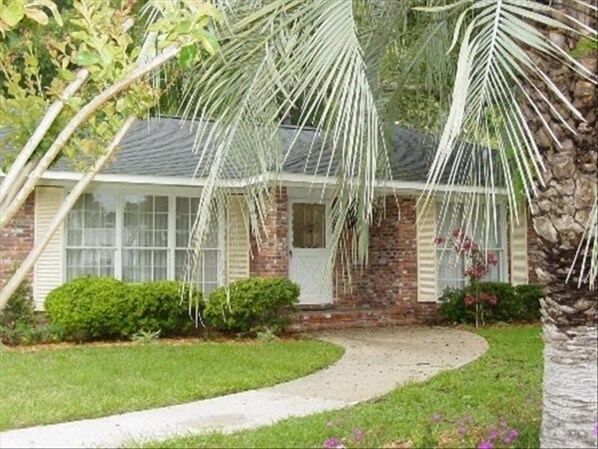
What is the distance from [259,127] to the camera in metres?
5.66

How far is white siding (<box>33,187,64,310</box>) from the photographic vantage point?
496 inches

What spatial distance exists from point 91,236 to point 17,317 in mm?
2043

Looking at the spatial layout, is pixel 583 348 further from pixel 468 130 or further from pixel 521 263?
pixel 521 263

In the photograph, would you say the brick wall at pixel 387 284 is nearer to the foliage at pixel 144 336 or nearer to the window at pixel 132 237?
the window at pixel 132 237

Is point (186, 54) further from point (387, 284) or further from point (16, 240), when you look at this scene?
point (387, 284)

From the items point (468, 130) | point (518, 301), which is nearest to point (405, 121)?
point (468, 130)

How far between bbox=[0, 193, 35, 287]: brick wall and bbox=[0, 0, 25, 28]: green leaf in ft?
29.6

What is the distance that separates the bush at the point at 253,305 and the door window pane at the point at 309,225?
9.23 feet

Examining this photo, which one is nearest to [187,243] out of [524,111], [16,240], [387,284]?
[16,240]

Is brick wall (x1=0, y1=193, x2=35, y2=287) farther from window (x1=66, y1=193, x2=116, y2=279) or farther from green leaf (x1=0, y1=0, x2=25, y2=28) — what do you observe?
green leaf (x1=0, y1=0, x2=25, y2=28)

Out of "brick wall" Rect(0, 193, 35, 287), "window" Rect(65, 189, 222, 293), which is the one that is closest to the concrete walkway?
"window" Rect(65, 189, 222, 293)

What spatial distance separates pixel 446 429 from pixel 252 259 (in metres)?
8.10

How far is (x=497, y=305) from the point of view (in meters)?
14.6

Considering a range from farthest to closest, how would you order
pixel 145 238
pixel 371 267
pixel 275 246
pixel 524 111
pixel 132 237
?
1. pixel 371 267
2. pixel 145 238
3. pixel 132 237
4. pixel 275 246
5. pixel 524 111
